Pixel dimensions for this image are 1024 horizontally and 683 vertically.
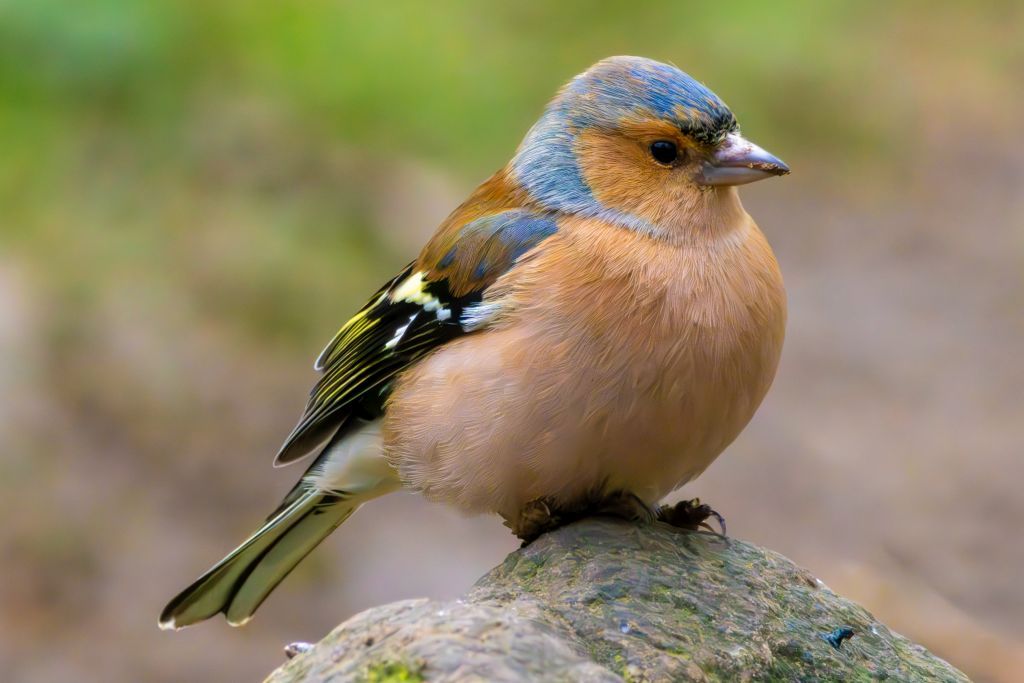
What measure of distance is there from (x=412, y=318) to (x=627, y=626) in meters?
1.37

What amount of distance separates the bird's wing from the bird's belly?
20 cm

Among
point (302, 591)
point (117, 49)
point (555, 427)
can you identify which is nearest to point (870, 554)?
point (302, 591)

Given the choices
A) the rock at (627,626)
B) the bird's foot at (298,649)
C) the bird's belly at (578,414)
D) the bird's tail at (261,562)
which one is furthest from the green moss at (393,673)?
the bird's tail at (261,562)

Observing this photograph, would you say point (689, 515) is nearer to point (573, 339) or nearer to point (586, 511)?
point (586, 511)

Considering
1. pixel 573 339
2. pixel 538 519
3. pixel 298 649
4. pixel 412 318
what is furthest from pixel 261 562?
pixel 573 339

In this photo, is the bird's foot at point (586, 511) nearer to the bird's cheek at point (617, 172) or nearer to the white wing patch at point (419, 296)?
the white wing patch at point (419, 296)

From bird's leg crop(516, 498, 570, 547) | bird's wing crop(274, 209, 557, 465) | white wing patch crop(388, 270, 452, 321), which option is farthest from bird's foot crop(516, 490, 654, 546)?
white wing patch crop(388, 270, 452, 321)

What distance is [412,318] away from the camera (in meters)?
4.08

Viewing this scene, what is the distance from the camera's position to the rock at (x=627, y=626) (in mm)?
2559

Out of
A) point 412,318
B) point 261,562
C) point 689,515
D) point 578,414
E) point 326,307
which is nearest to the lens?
point 578,414

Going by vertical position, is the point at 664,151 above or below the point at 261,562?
above

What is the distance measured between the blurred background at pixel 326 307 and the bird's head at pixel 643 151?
2794mm

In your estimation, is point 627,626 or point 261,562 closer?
point 627,626

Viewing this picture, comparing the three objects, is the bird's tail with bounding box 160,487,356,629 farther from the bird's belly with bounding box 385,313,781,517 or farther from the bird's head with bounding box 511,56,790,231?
the bird's head with bounding box 511,56,790,231
